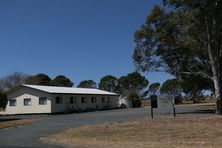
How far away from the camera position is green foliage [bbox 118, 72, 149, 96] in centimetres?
10925

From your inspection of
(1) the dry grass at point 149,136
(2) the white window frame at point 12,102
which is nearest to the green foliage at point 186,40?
(1) the dry grass at point 149,136

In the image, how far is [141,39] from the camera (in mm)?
35438

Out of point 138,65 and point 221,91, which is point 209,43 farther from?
point 138,65

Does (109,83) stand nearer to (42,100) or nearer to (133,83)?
(133,83)

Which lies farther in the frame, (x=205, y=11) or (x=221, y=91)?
(x=221, y=91)

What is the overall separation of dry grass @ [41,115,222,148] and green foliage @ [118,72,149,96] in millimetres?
88391

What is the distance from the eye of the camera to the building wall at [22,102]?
1939 inches

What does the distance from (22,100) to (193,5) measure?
31.3m

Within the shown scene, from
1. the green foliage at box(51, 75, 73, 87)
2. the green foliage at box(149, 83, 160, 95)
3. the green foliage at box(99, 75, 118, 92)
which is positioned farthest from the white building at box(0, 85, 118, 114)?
the green foliage at box(149, 83, 160, 95)

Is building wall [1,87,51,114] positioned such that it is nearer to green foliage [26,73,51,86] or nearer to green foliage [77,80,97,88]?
green foliage [26,73,51,86]

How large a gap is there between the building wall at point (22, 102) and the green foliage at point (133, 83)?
5789 centimetres

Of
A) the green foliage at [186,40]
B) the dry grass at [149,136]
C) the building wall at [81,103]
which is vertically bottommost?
the dry grass at [149,136]

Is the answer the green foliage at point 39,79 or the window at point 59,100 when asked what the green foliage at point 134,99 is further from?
the green foliage at point 39,79

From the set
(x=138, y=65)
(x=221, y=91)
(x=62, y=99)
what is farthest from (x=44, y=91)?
(x=221, y=91)
